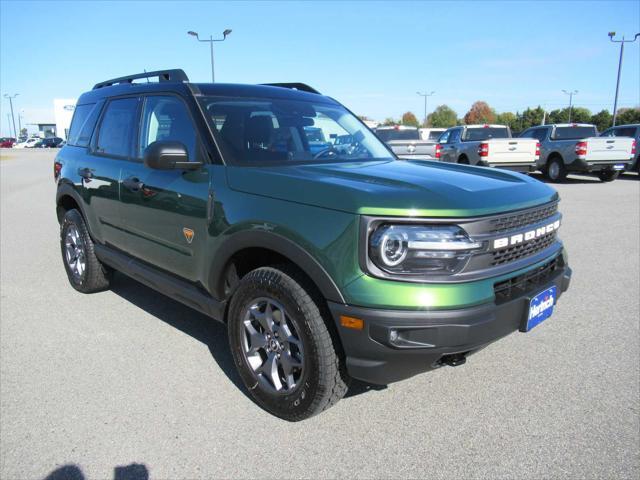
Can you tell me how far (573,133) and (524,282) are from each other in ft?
51.4

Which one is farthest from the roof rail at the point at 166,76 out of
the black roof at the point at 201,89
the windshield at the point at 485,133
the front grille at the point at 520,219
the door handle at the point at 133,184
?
the windshield at the point at 485,133

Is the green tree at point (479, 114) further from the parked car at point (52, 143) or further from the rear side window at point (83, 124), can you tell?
the rear side window at point (83, 124)

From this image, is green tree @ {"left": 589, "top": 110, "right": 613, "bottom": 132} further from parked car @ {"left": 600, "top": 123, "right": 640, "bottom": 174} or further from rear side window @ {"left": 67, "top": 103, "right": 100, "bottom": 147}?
rear side window @ {"left": 67, "top": 103, "right": 100, "bottom": 147}

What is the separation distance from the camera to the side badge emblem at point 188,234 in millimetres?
3200

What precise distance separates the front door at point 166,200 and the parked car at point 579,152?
1404 cm

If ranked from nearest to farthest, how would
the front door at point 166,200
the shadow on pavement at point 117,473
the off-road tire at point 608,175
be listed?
the shadow on pavement at point 117,473 < the front door at point 166,200 < the off-road tire at point 608,175

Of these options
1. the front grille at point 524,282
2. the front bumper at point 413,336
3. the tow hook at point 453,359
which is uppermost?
the front grille at point 524,282

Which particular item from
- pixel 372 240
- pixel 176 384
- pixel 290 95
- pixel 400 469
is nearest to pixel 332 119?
pixel 290 95

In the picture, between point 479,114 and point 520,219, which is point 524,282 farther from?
point 479,114

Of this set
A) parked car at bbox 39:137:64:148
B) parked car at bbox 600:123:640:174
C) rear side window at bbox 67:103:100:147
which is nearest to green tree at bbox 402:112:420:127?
parked car at bbox 39:137:64:148

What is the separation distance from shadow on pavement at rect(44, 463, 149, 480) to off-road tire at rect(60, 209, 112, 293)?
8.45ft

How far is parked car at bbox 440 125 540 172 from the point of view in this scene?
14.1 metres

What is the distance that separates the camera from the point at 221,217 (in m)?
2.95

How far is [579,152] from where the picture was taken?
14711mm
